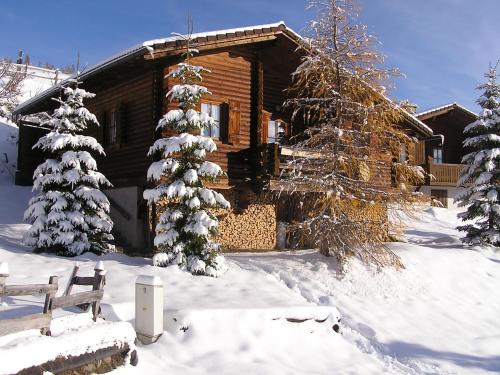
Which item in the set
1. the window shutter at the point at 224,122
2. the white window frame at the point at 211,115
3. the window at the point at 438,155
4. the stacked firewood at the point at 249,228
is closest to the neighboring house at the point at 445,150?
the window at the point at 438,155

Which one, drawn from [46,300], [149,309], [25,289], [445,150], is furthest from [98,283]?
[445,150]

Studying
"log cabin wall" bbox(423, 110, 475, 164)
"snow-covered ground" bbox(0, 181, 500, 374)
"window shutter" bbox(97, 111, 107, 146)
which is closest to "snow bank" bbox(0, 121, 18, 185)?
"window shutter" bbox(97, 111, 107, 146)

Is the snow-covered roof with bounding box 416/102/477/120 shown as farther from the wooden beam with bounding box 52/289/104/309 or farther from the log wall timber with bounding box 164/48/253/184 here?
the wooden beam with bounding box 52/289/104/309

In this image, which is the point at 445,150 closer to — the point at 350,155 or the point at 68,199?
the point at 350,155

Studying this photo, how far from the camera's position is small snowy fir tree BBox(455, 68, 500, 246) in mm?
19656

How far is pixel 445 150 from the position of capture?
36.2 metres

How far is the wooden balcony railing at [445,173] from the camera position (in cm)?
3253

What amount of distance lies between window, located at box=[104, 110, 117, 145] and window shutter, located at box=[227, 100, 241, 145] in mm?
4180

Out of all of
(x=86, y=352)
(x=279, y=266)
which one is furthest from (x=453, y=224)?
(x=86, y=352)

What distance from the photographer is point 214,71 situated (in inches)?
655

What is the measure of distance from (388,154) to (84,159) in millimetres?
8057

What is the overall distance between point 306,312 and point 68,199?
6.88 m

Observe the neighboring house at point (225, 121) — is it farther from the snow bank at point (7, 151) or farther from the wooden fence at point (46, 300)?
the snow bank at point (7, 151)

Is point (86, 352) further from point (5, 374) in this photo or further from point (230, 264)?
point (230, 264)
